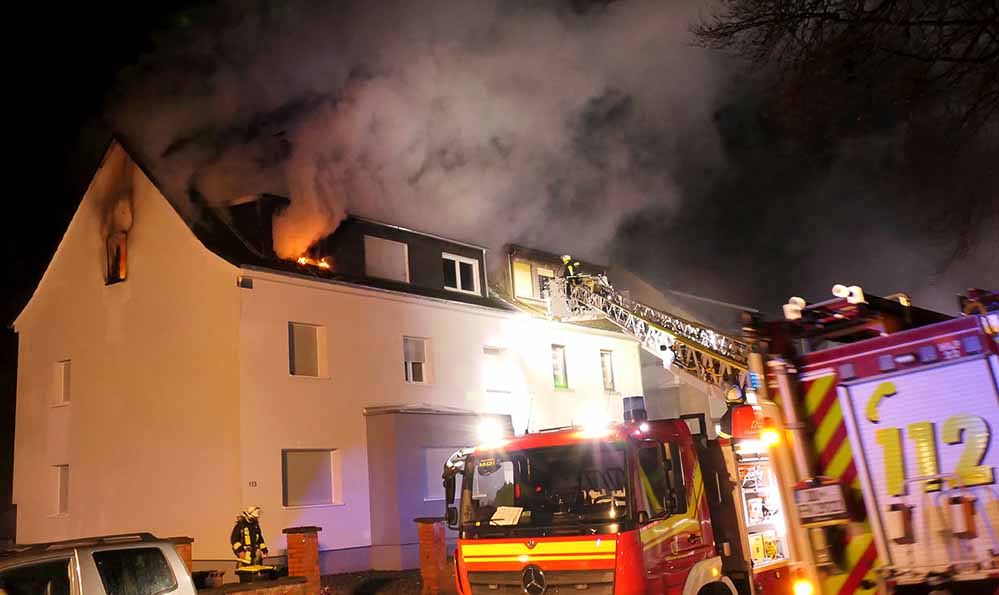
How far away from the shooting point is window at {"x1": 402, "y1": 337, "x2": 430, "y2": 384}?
60.4ft

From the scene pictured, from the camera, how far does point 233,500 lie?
14719 mm

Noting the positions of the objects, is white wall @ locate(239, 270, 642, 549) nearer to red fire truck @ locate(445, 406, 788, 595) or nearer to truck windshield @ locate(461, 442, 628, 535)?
truck windshield @ locate(461, 442, 628, 535)

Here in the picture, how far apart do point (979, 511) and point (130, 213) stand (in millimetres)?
16746

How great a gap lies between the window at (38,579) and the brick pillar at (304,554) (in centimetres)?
578

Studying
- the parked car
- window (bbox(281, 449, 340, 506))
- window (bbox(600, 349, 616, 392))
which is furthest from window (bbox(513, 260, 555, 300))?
the parked car

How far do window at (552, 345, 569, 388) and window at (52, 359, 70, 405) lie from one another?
1102cm

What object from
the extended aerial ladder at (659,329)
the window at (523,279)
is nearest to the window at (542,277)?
the window at (523,279)

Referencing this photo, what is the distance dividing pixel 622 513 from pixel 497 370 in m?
13.2

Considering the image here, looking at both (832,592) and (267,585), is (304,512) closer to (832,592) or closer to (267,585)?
(267,585)

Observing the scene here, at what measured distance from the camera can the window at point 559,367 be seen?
72.5ft

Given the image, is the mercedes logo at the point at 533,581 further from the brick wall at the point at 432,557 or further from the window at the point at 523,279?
the window at the point at 523,279

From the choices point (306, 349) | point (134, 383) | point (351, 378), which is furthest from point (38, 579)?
point (134, 383)

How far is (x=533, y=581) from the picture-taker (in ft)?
24.0

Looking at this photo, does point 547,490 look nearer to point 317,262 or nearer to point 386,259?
point 317,262
